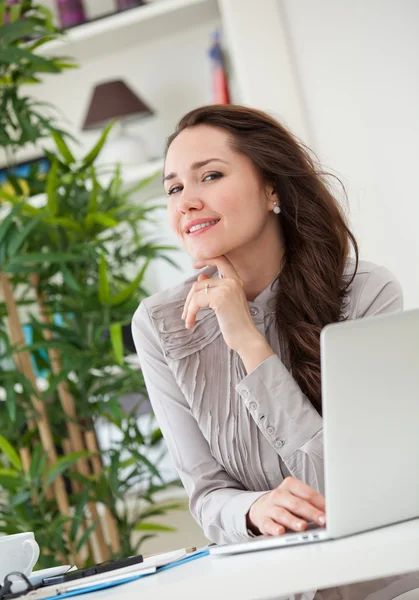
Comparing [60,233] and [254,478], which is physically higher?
[60,233]

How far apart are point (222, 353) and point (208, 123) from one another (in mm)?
477

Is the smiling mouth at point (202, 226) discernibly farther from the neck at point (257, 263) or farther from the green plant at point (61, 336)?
the green plant at point (61, 336)

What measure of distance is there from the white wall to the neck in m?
1.07

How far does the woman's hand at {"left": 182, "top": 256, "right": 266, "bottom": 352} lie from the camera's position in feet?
4.45

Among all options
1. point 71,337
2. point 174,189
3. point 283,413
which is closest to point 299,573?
A: point 283,413

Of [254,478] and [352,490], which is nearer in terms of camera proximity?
[352,490]

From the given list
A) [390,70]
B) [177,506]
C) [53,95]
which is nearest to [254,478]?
[177,506]

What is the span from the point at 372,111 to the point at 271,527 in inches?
74.6

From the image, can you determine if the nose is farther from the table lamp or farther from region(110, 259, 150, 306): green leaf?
the table lamp

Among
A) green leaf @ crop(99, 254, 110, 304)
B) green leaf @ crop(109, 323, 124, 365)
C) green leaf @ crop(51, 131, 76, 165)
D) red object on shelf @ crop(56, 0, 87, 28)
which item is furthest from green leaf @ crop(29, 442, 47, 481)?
red object on shelf @ crop(56, 0, 87, 28)

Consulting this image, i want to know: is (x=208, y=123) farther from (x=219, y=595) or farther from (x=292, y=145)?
(x=219, y=595)

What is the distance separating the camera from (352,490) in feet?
2.51

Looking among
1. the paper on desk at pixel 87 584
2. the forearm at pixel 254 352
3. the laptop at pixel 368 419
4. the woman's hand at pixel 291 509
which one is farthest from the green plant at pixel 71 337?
the laptop at pixel 368 419

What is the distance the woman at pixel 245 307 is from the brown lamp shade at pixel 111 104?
139 centimetres
